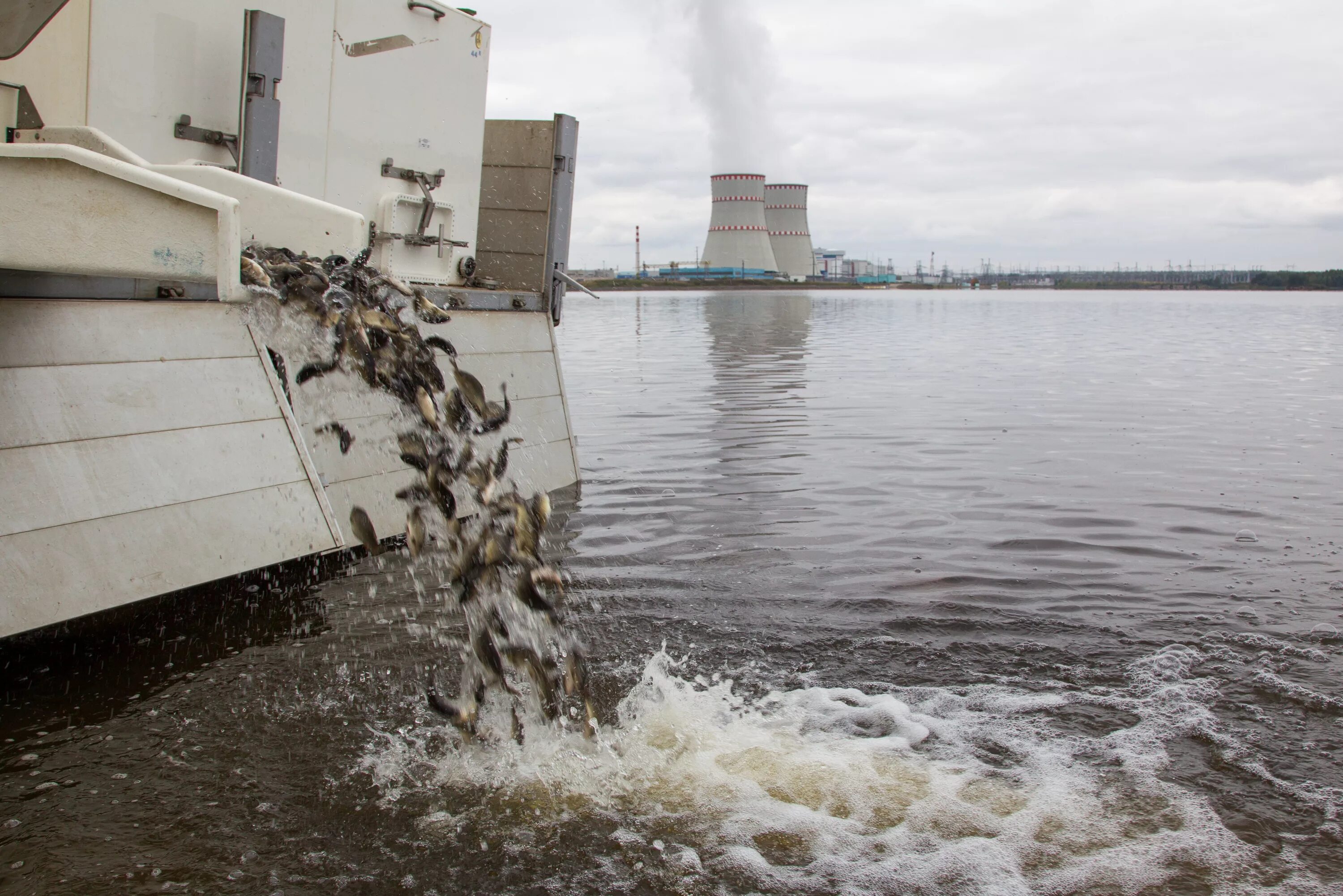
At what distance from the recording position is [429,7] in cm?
757

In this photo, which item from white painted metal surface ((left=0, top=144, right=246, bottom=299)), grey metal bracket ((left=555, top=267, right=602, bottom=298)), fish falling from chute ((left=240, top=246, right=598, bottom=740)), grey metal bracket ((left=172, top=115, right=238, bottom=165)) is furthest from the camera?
grey metal bracket ((left=555, top=267, right=602, bottom=298))

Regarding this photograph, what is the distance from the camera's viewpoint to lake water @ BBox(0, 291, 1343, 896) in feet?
11.2

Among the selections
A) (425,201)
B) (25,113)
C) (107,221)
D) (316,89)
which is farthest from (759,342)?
(107,221)

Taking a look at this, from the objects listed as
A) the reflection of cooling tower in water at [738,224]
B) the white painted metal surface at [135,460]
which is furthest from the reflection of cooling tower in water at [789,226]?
the white painted metal surface at [135,460]

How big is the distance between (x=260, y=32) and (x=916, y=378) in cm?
1349

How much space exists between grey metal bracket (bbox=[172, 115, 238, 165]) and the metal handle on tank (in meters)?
2.00

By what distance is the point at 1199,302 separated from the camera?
246ft

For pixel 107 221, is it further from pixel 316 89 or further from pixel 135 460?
pixel 316 89

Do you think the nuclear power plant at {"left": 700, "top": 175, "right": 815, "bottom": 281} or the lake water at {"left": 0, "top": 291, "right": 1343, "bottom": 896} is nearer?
the lake water at {"left": 0, "top": 291, "right": 1343, "bottom": 896}

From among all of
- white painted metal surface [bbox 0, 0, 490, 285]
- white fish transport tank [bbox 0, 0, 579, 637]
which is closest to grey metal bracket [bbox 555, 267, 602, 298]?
white fish transport tank [bbox 0, 0, 579, 637]

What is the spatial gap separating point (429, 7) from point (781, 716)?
5.67 m

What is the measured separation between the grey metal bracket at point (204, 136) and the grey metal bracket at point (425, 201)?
135 cm

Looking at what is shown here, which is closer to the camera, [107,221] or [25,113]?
[107,221]

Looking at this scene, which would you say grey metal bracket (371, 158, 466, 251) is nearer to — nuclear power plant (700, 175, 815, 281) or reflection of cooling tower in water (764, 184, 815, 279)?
nuclear power plant (700, 175, 815, 281)
